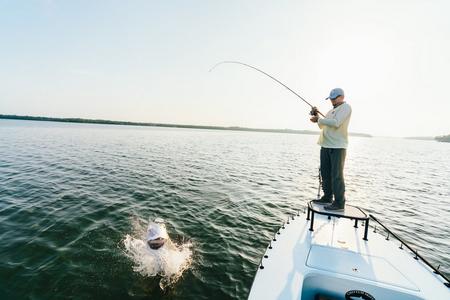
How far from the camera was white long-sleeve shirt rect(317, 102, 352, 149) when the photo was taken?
6.21 m

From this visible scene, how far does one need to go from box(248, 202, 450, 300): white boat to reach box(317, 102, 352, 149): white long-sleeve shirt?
1829mm

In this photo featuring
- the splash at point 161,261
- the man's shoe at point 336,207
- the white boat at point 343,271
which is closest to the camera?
the white boat at point 343,271

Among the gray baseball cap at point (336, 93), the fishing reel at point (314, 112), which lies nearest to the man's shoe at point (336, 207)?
the fishing reel at point (314, 112)

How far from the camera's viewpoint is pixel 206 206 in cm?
1286

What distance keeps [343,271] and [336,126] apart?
11.2 feet

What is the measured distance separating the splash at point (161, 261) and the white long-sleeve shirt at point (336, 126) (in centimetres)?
558

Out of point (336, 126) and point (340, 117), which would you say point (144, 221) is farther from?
point (340, 117)

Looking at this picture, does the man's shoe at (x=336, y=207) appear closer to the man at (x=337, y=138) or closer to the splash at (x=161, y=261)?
the man at (x=337, y=138)

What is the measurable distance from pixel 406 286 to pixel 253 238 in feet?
19.5

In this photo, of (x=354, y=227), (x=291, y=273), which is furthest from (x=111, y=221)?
(x=354, y=227)

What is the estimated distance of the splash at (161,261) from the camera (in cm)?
686

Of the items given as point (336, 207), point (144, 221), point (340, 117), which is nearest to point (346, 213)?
point (336, 207)

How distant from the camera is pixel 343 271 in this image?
4.66 meters

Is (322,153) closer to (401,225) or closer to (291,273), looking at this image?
(291,273)
